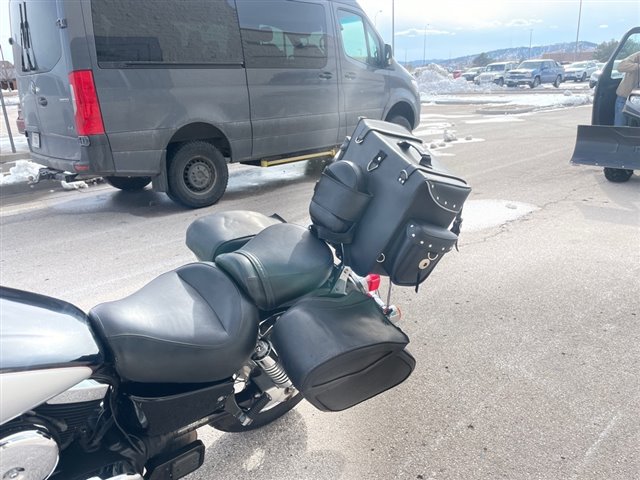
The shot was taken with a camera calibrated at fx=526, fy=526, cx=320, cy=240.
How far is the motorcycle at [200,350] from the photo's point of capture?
1453 mm

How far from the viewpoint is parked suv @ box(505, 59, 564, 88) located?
35.6 meters

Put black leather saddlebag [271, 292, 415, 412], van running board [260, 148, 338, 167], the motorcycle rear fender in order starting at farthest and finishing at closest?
van running board [260, 148, 338, 167], black leather saddlebag [271, 292, 415, 412], the motorcycle rear fender

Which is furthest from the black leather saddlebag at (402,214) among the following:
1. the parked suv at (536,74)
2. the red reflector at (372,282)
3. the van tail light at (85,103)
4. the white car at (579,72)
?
the white car at (579,72)

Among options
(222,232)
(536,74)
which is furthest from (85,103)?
(536,74)

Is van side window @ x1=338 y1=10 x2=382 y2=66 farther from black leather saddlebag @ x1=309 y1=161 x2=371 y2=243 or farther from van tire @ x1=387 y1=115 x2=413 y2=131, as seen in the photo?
black leather saddlebag @ x1=309 y1=161 x2=371 y2=243

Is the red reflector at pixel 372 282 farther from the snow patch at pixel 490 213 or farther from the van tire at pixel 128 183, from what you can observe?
the van tire at pixel 128 183

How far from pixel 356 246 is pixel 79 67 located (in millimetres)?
4424

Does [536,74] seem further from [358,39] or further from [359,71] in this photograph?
[359,71]

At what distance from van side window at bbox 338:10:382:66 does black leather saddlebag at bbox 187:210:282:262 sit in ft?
19.0

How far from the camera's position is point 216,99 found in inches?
247

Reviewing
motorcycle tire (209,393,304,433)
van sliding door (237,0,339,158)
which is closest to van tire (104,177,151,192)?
van sliding door (237,0,339,158)

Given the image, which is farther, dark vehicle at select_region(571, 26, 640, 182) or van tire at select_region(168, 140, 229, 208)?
dark vehicle at select_region(571, 26, 640, 182)

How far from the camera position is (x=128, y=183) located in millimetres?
7348

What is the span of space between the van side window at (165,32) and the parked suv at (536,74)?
3382cm
